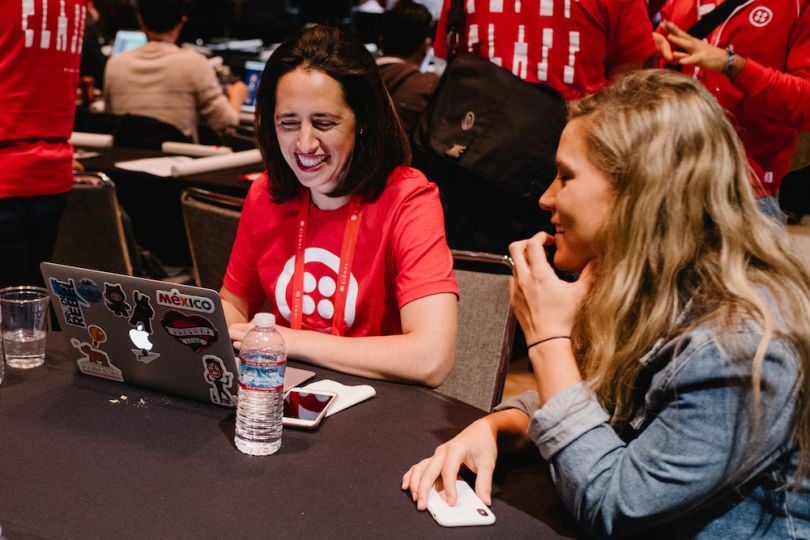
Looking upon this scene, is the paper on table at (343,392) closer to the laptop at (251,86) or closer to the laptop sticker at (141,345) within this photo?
the laptop sticker at (141,345)

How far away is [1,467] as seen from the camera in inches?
52.7

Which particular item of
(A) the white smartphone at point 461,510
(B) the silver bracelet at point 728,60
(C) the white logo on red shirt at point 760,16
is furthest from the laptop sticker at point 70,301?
(C) the white logo on red shirt at point 760,16

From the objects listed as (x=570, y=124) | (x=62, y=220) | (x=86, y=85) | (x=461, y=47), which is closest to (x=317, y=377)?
(x=570, y=124)

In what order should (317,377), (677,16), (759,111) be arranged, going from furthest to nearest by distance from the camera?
(677,16) < (759,111) < (317,377)

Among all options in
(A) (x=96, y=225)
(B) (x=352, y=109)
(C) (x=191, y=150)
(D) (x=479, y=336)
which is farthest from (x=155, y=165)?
(D) (x=479, y=336)

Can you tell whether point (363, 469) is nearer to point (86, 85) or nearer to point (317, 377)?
point (317, 377)

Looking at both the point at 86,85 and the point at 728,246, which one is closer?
the point at 728,246

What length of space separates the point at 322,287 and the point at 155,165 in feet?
6.86

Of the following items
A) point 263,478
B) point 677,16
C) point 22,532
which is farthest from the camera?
point 677,16

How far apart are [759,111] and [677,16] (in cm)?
45

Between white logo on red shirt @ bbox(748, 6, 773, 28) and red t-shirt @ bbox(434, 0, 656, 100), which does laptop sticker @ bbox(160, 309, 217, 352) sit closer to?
red t-shirt @ bbox(434, 0, 656, 100)

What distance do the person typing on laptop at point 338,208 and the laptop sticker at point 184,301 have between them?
48cm

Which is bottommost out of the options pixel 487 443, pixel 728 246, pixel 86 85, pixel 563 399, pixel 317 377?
pixel 86 85

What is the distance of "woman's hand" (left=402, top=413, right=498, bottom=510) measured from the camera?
1287mm
